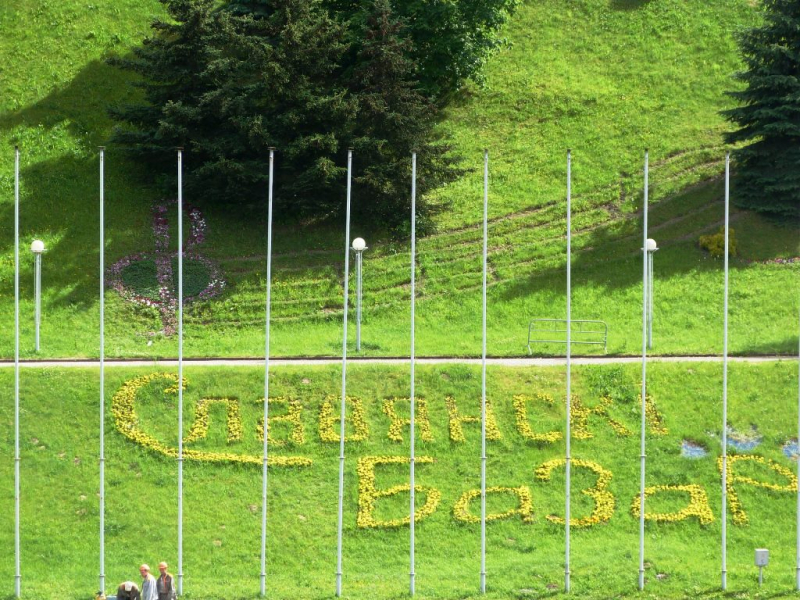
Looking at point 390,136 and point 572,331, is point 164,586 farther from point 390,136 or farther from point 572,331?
point 390,136

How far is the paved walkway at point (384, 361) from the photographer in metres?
42.9

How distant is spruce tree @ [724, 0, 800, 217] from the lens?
51969 mm

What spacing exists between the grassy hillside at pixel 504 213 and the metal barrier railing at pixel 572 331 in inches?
24.7

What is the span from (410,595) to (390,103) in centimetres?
2254

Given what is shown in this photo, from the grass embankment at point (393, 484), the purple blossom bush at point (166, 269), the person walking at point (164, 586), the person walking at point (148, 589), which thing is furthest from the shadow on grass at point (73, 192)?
the person walking at point (148, 589)

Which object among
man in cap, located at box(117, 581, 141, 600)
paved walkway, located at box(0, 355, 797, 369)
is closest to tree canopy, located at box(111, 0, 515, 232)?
paved walkway, located at box(0, 355, 797, 369)

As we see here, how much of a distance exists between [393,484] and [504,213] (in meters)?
17.6

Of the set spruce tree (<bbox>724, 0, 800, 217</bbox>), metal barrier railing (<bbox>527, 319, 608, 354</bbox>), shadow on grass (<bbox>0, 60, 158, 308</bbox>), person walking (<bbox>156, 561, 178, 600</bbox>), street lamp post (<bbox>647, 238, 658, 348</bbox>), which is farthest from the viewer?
spruce tree (<bbox>724, 0, 800, 217</bbox>)

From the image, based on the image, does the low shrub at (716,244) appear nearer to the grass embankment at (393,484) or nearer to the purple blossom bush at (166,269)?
the grass embankment at (393,484)

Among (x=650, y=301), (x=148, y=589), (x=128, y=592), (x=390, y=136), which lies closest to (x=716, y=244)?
(x=650, y=301)

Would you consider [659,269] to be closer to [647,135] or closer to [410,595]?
[647,135]

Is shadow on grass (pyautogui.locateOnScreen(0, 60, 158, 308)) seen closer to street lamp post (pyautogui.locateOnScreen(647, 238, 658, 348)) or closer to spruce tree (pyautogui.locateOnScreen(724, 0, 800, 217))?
street lamp post (pyautogui.locateOnScreen(647, 238, 658, 348))

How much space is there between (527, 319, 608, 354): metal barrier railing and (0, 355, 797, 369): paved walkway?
1003 mm

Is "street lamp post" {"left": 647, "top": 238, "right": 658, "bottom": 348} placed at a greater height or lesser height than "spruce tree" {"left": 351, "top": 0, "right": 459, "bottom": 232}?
lesser
